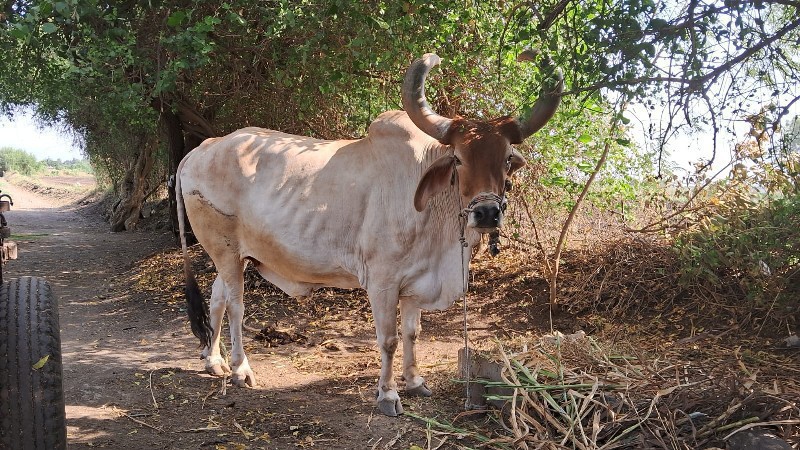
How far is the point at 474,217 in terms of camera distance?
431 centimetres

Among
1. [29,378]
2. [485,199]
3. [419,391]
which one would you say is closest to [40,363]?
[29,378]

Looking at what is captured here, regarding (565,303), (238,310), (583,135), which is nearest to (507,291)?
(565,303)

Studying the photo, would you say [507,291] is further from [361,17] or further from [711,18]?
[711,18]

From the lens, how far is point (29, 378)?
2.98m

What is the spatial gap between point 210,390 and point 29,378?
2.30 m

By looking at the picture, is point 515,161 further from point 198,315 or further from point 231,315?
point 198,315

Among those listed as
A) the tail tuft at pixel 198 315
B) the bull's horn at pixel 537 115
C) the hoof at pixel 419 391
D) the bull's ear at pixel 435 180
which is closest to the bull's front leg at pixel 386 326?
the hoof at pixel 419 391

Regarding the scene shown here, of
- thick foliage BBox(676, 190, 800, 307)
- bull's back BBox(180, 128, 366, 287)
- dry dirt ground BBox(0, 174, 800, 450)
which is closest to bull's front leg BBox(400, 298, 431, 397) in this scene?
dry dirt ground BBox(0, 174, 800, 450)

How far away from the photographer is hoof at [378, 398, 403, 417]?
15.2 feet

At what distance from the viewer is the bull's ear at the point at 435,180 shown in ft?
15.3

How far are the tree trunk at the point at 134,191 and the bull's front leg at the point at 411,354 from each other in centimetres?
1228

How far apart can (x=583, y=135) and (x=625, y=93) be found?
3228 millimetres

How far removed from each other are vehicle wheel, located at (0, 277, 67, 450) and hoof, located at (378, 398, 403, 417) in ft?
6.80

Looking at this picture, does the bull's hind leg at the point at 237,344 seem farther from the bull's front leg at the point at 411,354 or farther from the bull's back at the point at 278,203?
the bull's front leg at the point at 411,354
